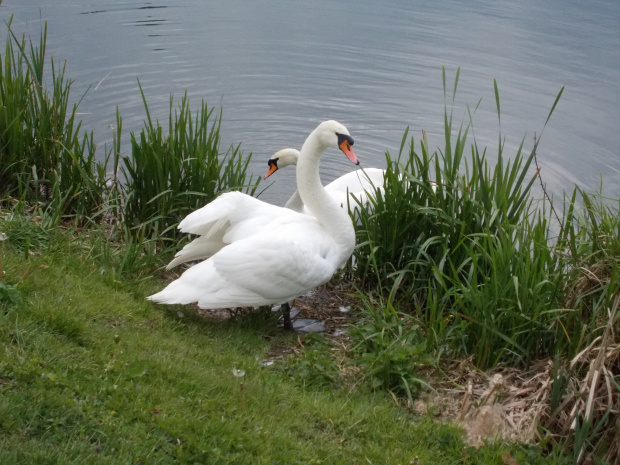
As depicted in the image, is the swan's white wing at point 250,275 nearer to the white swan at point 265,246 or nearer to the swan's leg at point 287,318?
the white swan at point 265,246

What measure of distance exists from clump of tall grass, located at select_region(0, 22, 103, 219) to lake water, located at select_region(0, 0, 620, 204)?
8.05ft

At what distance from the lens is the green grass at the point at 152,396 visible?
3215 mm

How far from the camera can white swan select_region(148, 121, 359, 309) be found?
4.75m

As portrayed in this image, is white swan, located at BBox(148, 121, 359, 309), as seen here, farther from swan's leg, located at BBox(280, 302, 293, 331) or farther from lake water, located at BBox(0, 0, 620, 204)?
lake water, located at BBox(0, 0, 620, 204)

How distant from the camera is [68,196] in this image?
6.19 meters

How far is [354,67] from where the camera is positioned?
12273mm

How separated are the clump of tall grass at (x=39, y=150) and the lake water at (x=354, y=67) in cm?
245

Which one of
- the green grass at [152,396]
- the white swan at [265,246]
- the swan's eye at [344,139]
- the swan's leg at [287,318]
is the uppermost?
the swan's eye at [344,139]

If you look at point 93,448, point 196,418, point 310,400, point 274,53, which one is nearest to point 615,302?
point 310,400

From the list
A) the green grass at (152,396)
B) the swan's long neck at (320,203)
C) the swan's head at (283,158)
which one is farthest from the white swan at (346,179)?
the green grass at (152,396)

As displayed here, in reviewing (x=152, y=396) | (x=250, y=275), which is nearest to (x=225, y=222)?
(x=250, y=275)

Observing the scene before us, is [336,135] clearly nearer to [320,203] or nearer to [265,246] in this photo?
[320,203]

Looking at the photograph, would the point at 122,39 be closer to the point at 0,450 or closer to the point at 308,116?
the point at 308,116

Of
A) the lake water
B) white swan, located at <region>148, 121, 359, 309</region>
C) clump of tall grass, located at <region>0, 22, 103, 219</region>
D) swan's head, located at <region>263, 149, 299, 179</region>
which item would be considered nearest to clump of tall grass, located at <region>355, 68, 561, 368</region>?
white swan, located at <region>148, 121, 359, 309</region>
